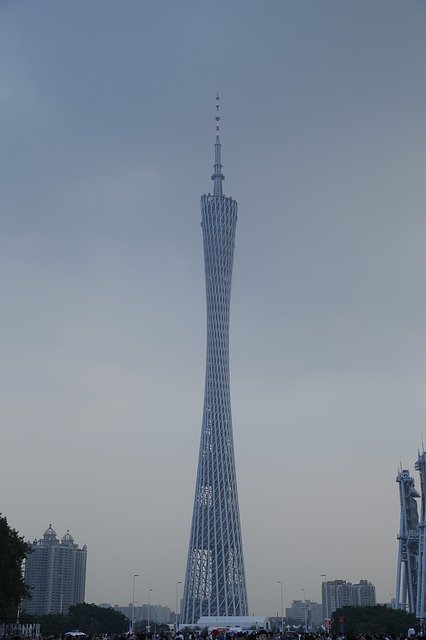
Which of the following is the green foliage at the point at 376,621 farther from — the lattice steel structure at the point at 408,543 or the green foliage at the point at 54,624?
the green foliage at the point at 54,624

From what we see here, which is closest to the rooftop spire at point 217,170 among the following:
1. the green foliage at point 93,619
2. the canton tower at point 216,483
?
the canton tower at point 216,483

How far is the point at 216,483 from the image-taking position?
120312mm

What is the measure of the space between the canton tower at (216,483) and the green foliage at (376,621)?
21836mm

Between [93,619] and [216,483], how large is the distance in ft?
83.9

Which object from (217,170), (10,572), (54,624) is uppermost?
(217,170)

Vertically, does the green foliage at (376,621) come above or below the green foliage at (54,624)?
above

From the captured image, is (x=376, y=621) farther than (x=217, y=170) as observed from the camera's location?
No

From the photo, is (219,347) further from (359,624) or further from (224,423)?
(359,624)

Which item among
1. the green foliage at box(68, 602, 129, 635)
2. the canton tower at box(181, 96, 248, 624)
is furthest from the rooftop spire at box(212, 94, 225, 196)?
the green foliage at box(68, 602, 129, 635)

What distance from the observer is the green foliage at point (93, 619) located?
11850 cm

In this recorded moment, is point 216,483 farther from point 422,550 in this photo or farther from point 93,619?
point 422,550

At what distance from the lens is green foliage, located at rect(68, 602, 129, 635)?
118500 mm

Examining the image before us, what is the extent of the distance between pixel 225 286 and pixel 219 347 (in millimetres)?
8734

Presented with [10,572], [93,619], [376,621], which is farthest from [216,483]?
[10,572]
